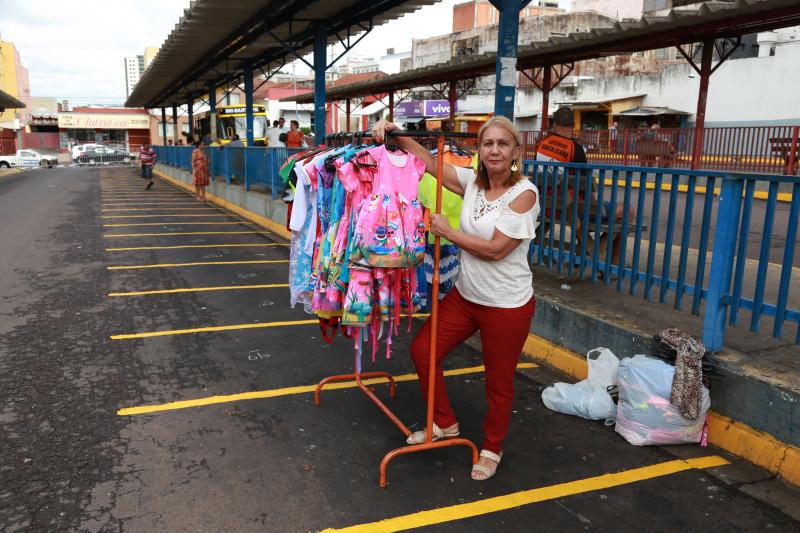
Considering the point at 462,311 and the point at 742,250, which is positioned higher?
the point at 742,250

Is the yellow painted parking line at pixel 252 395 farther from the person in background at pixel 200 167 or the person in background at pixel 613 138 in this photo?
the person in background at pixel 613 138

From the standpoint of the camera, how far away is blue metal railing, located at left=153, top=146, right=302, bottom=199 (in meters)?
12.6

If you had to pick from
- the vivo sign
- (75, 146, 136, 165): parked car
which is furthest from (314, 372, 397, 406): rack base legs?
(75, 146, 136, 165): parked car

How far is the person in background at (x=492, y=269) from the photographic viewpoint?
10.4 feet

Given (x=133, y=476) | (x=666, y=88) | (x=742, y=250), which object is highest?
(x=666, y=88)

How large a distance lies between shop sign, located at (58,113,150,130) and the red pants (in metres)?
71.0

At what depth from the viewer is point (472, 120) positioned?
1510 inches

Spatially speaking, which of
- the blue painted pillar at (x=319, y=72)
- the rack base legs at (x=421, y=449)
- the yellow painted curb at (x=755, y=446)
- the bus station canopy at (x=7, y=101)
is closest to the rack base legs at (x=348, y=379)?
the rack base legs at (x=421, y=449)

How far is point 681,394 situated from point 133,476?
10.6ft

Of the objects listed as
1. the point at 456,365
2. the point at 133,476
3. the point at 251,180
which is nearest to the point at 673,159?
the point at 251,180

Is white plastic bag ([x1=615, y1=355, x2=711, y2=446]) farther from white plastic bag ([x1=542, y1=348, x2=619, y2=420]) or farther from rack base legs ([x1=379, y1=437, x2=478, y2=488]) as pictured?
rack base legs ([x1=379, y1=437, x2=478, y2=488])

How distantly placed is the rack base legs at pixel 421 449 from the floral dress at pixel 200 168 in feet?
51.9

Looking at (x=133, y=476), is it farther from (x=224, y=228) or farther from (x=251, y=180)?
(x=251, y=180)

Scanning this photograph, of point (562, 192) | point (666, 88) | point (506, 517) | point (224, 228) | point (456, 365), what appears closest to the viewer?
point (506, 517)
